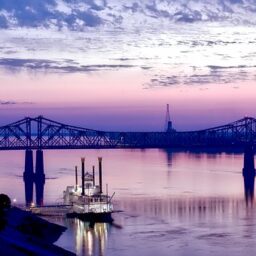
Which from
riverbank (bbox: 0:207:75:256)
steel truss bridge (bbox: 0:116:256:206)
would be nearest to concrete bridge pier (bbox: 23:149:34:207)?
steel truss bridge (bbox: 0:116:256:206)

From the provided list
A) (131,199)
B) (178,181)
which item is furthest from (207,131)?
(131,199)

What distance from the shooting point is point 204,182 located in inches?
2975

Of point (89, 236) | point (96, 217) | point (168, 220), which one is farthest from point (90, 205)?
point (89, 236)

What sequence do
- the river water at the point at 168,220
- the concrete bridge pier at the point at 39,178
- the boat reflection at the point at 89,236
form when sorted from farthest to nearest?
the concrete bridge pier at the point at 39,178 < the river water at the point at 168,220 < the boat reflection at the point at 89,236

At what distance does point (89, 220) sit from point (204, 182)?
108 feet

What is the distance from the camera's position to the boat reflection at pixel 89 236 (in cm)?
3344

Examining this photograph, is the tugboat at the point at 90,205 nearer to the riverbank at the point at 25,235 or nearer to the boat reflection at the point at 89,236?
the boat reflection at the point at 89,236

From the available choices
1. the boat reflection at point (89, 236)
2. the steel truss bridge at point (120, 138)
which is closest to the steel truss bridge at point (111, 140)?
the steel truss bridge at point (120, 138)

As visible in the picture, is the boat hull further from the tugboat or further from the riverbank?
the riverbank

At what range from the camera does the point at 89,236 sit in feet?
125

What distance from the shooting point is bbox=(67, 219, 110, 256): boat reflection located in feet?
110

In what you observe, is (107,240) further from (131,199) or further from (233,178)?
(233,178)

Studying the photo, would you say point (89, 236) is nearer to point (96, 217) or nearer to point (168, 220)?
point (96, 217)

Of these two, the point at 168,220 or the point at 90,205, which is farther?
the point at 90,205
